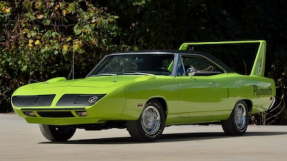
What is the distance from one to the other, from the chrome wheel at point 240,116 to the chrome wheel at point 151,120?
2.35 metres

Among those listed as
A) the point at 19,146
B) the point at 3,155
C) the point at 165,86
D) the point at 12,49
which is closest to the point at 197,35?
the point at 12,49

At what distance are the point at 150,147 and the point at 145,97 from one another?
122 centimetres

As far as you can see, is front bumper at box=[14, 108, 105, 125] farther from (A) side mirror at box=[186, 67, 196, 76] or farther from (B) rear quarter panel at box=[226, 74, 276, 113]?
(B) rear quarter panel at box=[226, 74, 276, 113]

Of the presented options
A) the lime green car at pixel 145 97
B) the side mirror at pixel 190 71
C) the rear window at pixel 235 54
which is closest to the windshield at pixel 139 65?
the lime green car at pixel 145 97

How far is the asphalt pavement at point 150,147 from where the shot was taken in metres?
12.2

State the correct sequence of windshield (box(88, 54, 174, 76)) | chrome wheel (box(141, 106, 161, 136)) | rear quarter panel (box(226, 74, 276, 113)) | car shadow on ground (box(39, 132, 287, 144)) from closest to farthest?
chrome wheel (box(141, 106, 161, 136)), car shadow on ground (box(39, 132, 287, 144)), windshield (box(88, 54, 174, 76)), rear quarter panel (box(226, 74, 276, 113))

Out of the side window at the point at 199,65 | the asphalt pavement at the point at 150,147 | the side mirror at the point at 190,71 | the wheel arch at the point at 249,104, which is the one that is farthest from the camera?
the wheel arch at the point at 249,104

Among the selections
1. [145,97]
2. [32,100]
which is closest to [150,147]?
[145,97]

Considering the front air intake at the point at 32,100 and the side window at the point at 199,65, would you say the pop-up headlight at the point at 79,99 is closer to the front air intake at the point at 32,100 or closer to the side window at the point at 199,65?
the front air intake at the point at 32,100

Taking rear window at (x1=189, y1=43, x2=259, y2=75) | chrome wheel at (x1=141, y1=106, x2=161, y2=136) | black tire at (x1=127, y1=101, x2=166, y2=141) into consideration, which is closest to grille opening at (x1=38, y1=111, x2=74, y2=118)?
black tire at (x1=127, y1=101, x2=166, y2=141)

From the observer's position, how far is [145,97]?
1497 cm

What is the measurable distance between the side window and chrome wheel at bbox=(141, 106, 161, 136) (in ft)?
3.91

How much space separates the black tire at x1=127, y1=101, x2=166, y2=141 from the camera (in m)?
14.9

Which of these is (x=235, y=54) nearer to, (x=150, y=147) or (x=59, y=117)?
(x=59, y=117)
